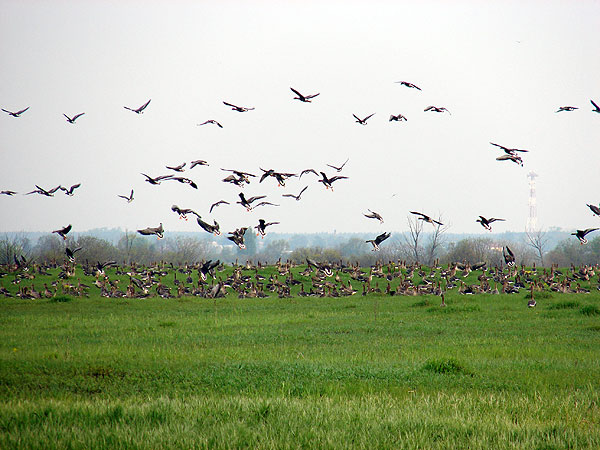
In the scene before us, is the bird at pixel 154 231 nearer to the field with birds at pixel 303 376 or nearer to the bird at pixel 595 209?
the field with birds at pixel 303 376

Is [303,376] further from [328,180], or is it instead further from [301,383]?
[328,180]

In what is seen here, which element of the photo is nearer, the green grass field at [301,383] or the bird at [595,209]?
the green grass field at [301,383]

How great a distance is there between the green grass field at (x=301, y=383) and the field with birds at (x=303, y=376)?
42 millimetres

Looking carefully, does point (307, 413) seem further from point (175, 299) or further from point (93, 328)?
point (175, 299)

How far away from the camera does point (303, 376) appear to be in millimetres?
14461

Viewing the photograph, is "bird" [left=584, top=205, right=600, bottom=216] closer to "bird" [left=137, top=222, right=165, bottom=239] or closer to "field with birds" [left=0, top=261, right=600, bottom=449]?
"field with birds" [left=0, top=261, right=600, bottom=449]

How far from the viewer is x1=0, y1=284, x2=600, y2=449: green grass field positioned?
32.4ft

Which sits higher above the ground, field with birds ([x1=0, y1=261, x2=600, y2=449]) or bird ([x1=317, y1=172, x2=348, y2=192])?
bird ([x1=317, y1=172, x2=348, y2=192])

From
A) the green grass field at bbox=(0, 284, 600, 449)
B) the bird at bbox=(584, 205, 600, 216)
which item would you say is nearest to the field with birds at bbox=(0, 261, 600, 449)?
the green grass field at bbox=(0, 284, 600, 449)

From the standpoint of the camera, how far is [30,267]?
49.6 meters

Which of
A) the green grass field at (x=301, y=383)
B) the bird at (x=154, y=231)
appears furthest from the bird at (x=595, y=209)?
the bird at (x=154, y=231)

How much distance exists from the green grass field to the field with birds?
0.14ft

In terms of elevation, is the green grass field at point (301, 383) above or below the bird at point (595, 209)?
below

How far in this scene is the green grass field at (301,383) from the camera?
988 cm
